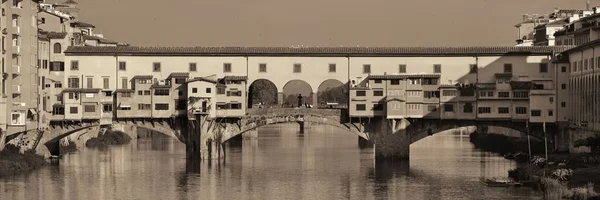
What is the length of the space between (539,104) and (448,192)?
50.2 ft

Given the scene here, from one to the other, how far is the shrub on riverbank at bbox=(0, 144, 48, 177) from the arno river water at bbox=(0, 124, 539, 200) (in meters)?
0.79

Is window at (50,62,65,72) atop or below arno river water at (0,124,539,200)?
atop

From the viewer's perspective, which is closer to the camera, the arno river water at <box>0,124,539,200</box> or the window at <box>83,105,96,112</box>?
the arno river water at <box>0,124,539,200</box>

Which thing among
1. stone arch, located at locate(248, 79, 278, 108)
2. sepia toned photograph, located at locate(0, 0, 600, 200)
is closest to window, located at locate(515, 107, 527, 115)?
sepia toned photograph, located at locate(0, 0, 600, 200)

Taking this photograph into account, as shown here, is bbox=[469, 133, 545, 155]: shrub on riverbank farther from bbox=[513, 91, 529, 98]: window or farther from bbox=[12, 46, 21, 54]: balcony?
bbox=[12, 46, 21, 54]: balcony

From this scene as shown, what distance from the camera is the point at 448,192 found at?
5231 centimetres

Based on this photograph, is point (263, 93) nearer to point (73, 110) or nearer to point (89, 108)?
point (89, 108)

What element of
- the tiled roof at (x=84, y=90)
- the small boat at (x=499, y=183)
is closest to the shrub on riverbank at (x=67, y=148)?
the tiled roof at (x=84, y=90)

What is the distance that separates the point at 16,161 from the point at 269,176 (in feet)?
39.4

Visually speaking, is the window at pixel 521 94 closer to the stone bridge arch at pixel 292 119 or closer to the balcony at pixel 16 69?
the stone bridge arch at pixel 292 119

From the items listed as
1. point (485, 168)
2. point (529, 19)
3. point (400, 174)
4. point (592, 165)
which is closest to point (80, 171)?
point (400, 174)

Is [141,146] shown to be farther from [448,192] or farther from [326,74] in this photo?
[448,192]

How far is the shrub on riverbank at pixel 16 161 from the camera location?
58028 millimetres

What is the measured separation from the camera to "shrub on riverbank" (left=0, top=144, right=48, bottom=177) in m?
58.0
